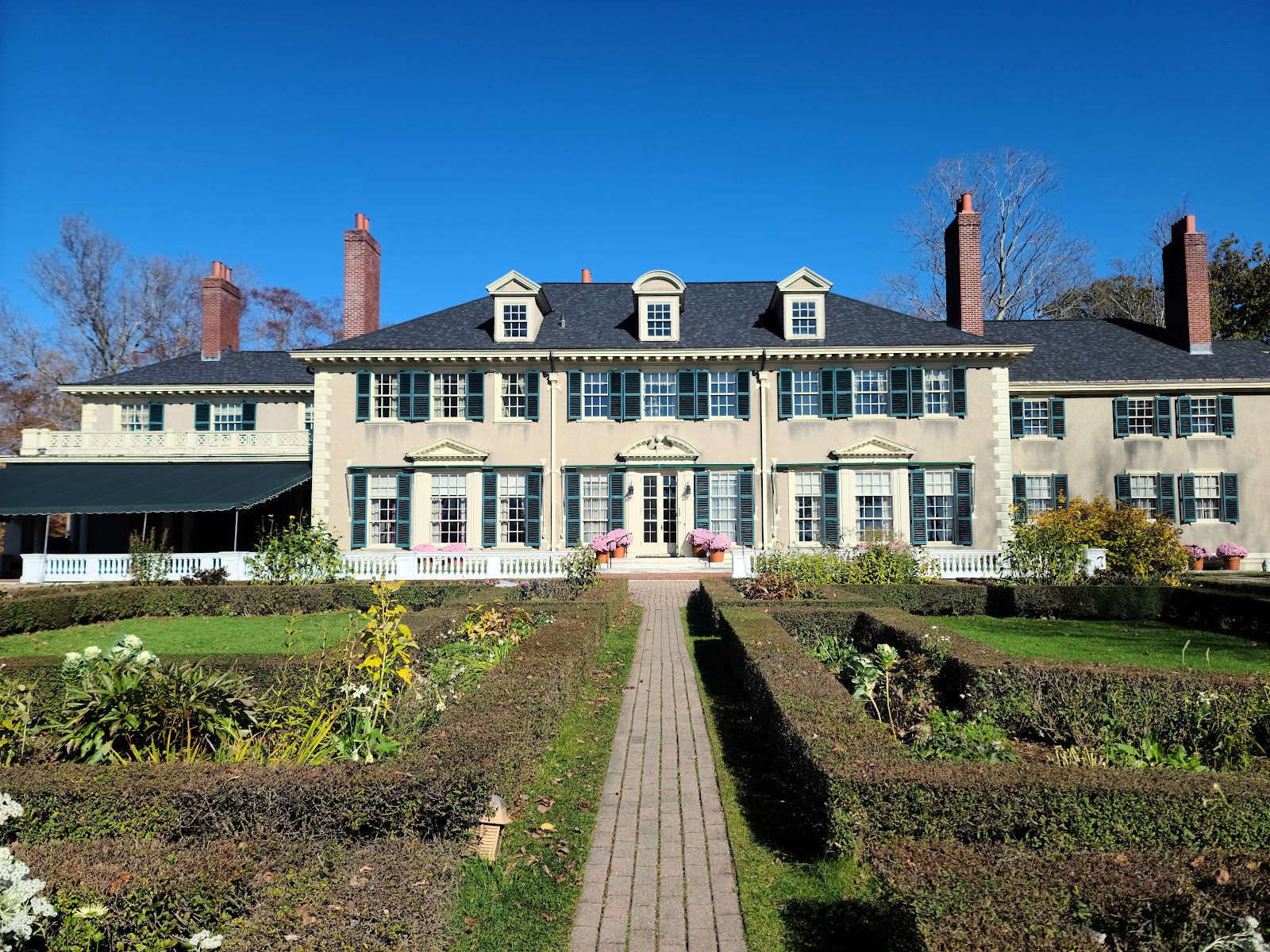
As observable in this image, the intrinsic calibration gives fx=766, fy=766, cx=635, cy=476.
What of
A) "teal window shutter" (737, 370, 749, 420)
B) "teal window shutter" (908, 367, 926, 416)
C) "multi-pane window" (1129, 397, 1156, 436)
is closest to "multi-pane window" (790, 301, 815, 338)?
"teal window shutter" (737, 370, 749, 420)

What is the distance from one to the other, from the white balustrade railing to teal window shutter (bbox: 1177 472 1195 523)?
27778 millimetres

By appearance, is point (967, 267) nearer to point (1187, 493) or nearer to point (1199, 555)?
point (1187, 493)

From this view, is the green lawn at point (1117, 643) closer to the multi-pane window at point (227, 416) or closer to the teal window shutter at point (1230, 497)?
the teal window shutter at point (1230, 497)

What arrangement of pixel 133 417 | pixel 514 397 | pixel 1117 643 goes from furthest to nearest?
pixel 133 417 < pixel 514 397 < pixel 1117 643

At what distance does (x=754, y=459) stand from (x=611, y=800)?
18184mm

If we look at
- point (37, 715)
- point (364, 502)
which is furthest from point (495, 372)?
point (37, 715)

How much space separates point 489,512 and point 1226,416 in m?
23.3

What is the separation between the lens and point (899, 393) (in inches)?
901

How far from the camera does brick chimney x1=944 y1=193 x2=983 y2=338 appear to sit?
930 inches

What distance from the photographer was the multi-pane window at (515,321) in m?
23.7

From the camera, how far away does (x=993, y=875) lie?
3.08 m

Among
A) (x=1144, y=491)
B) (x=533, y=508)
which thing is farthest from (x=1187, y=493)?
(x=533, y=508)

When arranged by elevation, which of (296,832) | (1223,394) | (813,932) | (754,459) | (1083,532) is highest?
(1223,394)

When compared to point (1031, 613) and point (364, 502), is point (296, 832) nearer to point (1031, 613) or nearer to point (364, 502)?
point (1031, 613)
